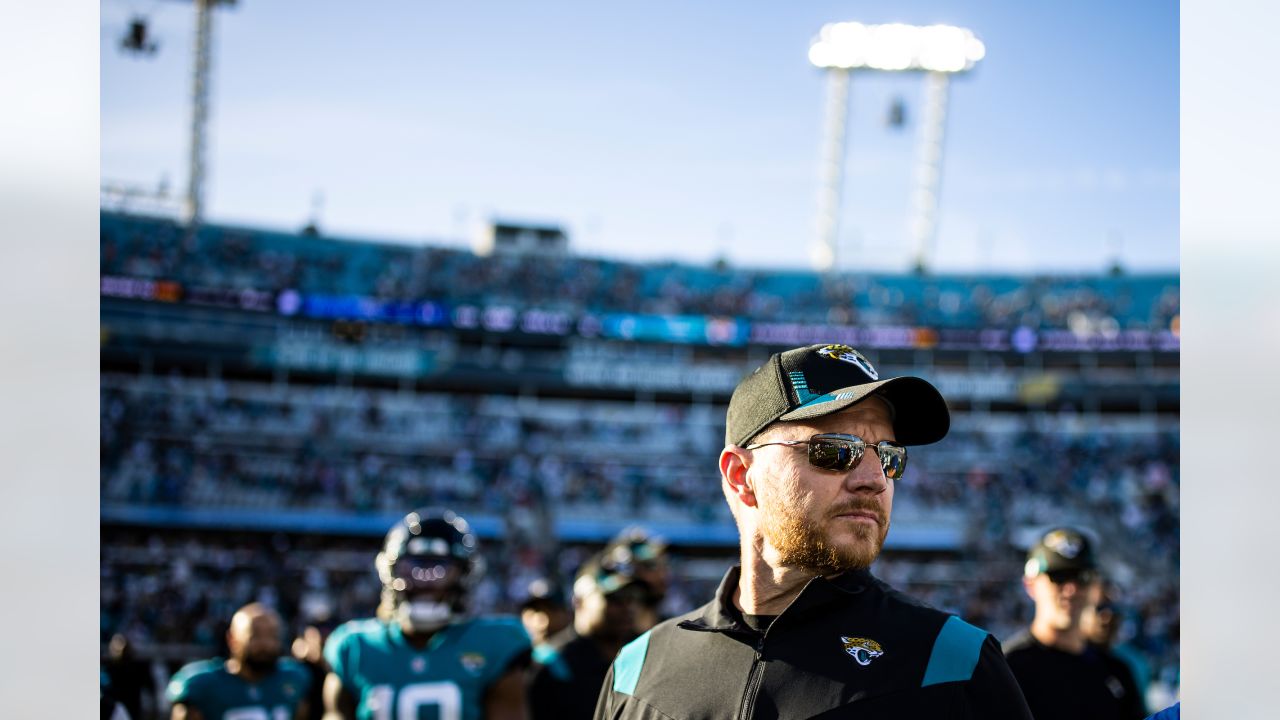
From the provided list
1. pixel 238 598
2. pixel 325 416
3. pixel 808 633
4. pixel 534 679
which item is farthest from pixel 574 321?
pixel 808 633

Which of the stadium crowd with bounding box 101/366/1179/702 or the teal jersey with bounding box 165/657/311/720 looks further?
the stadium crowd with bounding box 101/366/1179/702

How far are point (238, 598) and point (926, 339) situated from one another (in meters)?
21.7

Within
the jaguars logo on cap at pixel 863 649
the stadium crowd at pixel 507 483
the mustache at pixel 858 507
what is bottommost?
the stadium crowd at pixel 507 483

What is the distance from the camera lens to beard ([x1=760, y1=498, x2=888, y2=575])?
218 centimetres

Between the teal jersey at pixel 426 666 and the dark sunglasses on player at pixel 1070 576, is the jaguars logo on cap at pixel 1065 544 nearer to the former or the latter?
the dark sunglasses on player at pixel 1070 576

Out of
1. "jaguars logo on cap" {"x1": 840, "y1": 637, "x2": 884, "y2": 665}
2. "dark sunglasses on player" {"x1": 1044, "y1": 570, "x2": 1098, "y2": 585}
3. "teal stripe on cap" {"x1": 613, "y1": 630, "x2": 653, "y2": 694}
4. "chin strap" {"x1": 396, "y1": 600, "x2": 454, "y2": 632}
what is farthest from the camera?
"dark sunglasses on player" {"x1": 1044, "y1": 570, "x2": 1098, "y2": 585}

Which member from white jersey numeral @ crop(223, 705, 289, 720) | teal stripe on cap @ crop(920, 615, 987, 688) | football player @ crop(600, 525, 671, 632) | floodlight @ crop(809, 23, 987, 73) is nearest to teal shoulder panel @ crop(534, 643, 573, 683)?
football player @ crop(600, 525, 671, 632)

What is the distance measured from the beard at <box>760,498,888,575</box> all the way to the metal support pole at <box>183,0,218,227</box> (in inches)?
1334

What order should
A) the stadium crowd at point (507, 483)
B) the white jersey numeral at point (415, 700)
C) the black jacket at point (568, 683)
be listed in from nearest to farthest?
the white jersey numeral at point (415, 700), the black jacket at point (568, 683), the stadium crowd at point (507, 483)

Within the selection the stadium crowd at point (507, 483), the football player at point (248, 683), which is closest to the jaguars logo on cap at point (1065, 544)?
the football player at point (248, 683)

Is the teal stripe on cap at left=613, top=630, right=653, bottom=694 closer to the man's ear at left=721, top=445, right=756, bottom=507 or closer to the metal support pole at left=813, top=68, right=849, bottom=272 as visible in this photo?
the man's ear at left=721, top=445, right=756, bottom=507

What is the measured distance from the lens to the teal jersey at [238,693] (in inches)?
207

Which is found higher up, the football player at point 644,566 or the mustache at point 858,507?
the mustache at point 858,507
